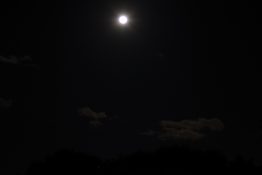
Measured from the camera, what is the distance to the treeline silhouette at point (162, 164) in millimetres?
90312

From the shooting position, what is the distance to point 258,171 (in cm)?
9019

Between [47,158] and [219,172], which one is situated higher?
[47,158]

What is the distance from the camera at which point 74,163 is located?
350 ft

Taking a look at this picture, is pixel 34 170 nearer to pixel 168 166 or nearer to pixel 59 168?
pixel 59 168

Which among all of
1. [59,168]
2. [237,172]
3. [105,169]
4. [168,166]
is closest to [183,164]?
[168,166]

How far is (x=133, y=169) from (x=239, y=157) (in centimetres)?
2012

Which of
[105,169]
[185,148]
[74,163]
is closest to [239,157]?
[185,148]

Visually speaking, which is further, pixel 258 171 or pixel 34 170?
pixel 34 170

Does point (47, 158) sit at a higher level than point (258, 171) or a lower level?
higher

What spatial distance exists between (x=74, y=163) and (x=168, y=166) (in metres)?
24.9

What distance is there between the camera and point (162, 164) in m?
91.8

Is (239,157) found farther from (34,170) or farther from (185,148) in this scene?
(34,170)

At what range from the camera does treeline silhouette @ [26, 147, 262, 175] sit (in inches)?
3556

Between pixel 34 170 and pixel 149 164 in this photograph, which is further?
pixel 34 170
